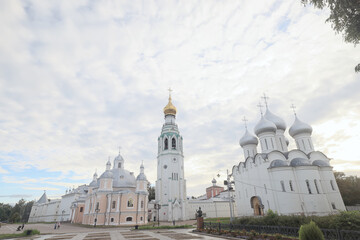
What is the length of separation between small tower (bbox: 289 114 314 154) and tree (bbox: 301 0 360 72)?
2350 cm

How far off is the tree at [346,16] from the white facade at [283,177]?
18.0 m

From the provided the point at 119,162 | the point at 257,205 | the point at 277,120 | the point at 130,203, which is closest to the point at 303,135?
the point at 277,120

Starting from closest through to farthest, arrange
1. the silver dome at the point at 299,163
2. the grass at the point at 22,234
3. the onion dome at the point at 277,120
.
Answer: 1. the grass at the point at 22,234
2. the silver dome at the point at 299,163
3. the onion dome at the point at 277,120

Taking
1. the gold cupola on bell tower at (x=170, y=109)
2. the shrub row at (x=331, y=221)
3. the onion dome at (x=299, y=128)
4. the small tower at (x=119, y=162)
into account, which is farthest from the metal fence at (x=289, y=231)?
the gold cupola on bell tower at (x=170, y=109)

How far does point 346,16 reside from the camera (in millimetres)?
9555

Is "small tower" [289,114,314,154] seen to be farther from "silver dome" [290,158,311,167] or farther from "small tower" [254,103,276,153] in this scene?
"silver dome" [290,158,311,167]

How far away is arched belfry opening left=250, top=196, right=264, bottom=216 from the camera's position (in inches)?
1042

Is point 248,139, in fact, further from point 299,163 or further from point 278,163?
point 299,163

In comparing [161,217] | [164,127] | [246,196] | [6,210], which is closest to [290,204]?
[246,196]

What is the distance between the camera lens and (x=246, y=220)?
53.6 feet

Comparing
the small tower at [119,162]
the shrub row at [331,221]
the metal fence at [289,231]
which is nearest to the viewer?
the metal fence at [289,231]

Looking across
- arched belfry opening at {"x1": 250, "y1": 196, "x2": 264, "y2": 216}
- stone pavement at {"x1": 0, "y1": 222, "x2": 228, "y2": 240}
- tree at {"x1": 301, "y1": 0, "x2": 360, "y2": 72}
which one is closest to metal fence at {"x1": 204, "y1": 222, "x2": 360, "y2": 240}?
stone pavement at {"x1": 0, "y1": 222, "x2": 228, "y2": 240}

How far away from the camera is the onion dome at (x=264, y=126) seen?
3009 cm

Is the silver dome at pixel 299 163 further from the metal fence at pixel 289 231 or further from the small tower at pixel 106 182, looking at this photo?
the small tower at pixel 106 182
